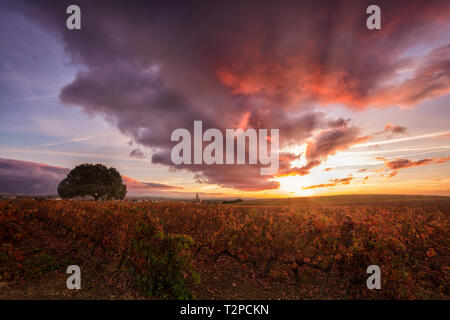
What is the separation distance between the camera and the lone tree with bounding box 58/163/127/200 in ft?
167

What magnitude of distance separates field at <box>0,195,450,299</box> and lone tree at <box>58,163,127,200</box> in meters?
44.4

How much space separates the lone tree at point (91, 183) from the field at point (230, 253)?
146ft

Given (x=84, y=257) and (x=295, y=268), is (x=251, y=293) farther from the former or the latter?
(x=84, y=257)

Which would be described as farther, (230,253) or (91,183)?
(91,183)

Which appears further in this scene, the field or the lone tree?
the lone tree

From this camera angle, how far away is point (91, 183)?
51969 mm

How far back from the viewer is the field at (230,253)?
25.9ft

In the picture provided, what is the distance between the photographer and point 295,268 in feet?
29.4

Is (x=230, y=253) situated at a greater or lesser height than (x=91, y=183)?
lesser

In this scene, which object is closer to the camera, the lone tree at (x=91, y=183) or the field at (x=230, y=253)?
the field at (x=230, y=253)

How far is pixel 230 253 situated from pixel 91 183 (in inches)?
2044

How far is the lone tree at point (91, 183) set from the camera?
167 ft
